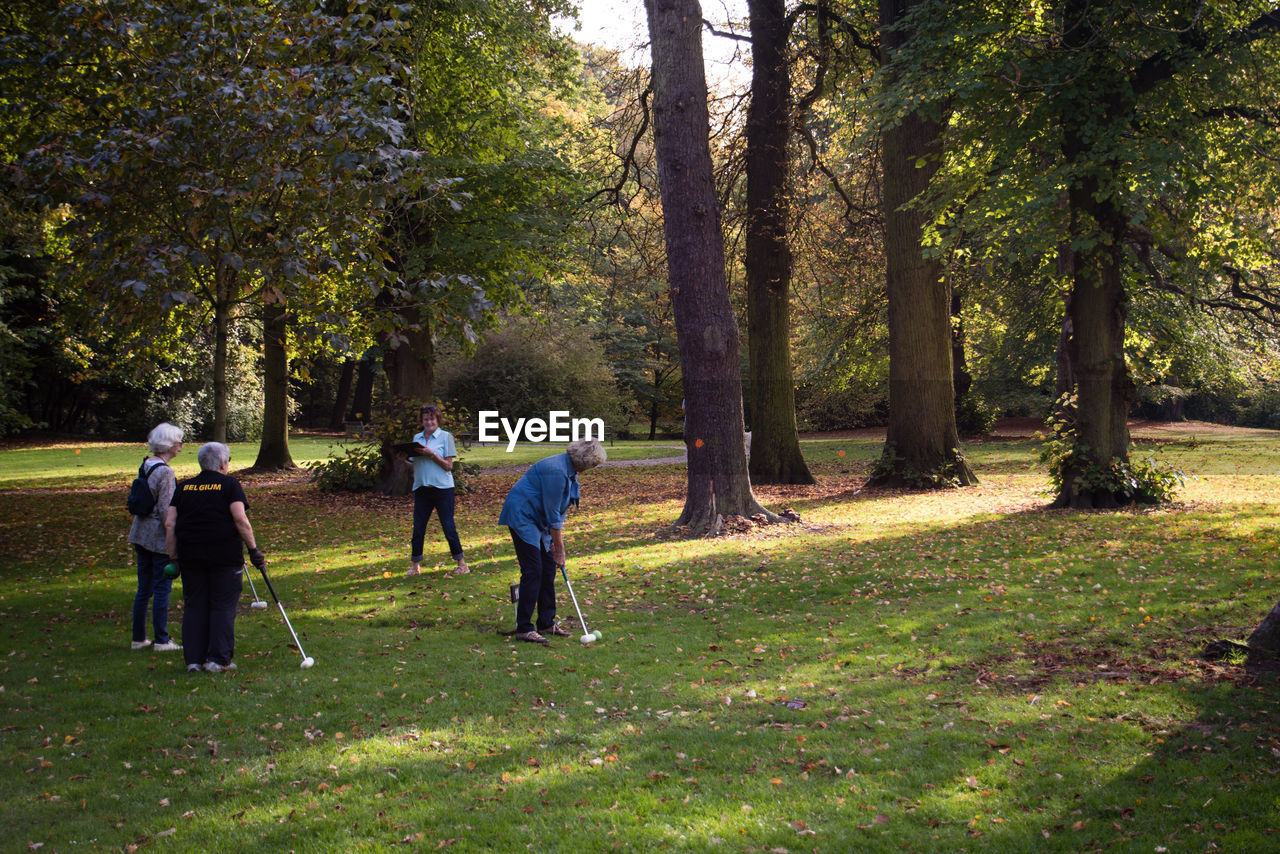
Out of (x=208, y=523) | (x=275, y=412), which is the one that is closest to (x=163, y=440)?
(x=208, y=523)

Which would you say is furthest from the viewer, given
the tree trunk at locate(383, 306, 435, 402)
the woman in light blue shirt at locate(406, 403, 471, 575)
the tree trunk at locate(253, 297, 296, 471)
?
the tree trunk at locate(253, 297, 296, 471)

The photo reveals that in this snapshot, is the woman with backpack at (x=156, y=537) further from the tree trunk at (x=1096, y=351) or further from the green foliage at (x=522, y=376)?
the green foliage at (x=522, y=376)

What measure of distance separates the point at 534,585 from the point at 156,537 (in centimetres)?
303

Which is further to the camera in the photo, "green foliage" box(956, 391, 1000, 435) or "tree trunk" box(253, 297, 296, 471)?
"green foliage" box(956, 391, 1000, 435)

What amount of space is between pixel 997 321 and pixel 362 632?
3013cm

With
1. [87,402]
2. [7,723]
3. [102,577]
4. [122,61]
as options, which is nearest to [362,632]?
[7,723]

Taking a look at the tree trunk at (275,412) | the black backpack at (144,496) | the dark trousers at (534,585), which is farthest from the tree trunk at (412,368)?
the dark trousers at (534,585)

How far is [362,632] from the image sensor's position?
7.87 metres

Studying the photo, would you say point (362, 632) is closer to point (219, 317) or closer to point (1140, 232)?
point (219, 317)

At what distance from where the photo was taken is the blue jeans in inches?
285

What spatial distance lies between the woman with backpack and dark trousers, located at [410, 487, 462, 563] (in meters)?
3.16

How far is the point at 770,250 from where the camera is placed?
60.2ft

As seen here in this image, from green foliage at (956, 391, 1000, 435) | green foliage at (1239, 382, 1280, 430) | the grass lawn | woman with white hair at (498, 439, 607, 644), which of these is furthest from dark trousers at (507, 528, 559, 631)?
green foliage at (1239, 382, 1280, 430)

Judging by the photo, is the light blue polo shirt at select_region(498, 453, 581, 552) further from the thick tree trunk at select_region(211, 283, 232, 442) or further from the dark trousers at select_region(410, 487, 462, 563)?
the dark trousers at select_region(410, 487, 462, 563)
